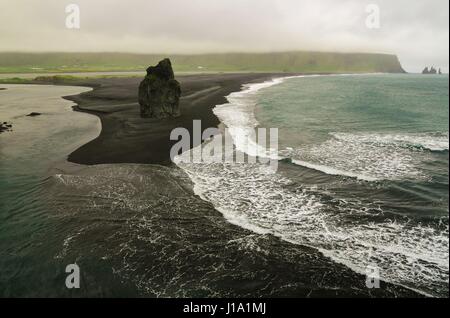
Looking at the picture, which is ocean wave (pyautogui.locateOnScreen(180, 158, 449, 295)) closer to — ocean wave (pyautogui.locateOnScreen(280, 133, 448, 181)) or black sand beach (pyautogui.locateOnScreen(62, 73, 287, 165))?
ocean wave (pyautogui.locateOnScreen(280, 133, 448, 181))

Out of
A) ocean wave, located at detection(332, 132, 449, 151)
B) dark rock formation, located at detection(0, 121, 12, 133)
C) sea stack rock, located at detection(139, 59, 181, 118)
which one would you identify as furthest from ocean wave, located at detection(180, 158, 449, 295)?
dark rock formation, located at detection(0, 121, 12, 133)

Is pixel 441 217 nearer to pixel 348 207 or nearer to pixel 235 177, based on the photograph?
pixel 348 207

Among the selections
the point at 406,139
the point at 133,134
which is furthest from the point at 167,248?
the point at 406,139

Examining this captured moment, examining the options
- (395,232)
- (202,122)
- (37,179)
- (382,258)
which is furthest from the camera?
(202,122)

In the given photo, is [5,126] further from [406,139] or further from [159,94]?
[406,139]
